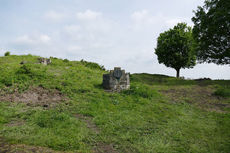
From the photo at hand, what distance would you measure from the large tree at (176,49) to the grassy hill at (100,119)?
18.6m

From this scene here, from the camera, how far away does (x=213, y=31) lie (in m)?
22.7

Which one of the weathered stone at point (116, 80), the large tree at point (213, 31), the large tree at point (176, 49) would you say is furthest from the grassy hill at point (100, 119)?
the large tree at point (176, 49)

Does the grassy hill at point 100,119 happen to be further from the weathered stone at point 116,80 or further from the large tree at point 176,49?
the large tree at point 176,49

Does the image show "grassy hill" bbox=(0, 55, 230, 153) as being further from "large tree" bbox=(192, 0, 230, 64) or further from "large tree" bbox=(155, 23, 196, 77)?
"large tree" bbox=(155, 23, 196, 77)

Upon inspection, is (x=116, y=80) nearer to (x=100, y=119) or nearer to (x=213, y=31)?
(x=100, y=119)

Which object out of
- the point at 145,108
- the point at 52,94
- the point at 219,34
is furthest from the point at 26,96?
the point at 219,34

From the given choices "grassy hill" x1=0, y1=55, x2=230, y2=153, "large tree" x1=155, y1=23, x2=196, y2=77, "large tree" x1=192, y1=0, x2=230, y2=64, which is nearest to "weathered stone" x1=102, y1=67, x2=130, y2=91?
"grassy hill" x1=0, y1=55, x2=230, y2=153

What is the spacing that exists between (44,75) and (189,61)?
87.8 ft

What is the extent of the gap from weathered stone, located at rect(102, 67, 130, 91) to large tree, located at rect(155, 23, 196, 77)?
68.5 feet

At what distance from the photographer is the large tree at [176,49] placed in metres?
31.5

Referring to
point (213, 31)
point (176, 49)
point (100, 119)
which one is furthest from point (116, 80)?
point (176, 49)

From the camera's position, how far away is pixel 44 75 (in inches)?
567

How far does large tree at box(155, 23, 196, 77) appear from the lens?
3145cm

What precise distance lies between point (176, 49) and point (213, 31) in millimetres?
9295
